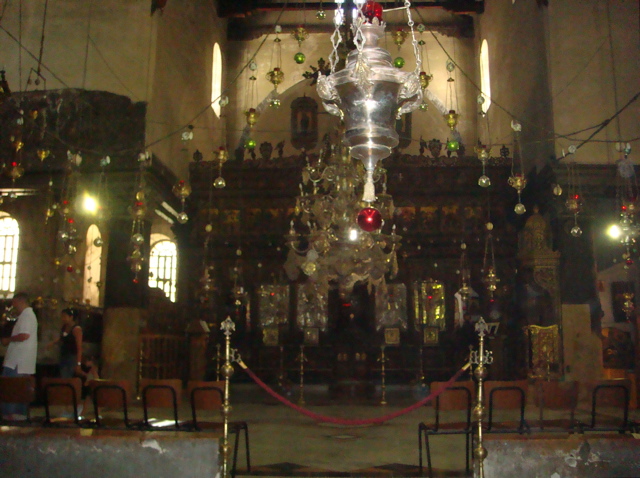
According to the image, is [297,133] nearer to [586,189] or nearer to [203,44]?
[203,44]

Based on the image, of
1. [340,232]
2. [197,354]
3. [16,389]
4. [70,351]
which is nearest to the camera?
[16,389]

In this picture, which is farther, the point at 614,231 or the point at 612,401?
the point at 614,231

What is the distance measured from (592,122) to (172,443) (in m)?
9.97

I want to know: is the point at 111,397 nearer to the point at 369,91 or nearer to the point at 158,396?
the point at 158,396

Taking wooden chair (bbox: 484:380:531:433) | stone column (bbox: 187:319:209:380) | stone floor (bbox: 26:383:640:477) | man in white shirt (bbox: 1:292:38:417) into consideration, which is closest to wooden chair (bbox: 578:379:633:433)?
wooden chair (bbox: 484:380:531:433)

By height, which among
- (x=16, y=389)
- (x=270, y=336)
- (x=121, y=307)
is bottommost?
(x=16, y=389)

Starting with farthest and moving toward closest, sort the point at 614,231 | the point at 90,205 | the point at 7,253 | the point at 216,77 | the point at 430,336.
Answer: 1. the point at 216,77
2. the point at 430,336
3. the point at 7,253
4. the point at 614,231
5. the point at 90,205

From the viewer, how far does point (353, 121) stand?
364 cm

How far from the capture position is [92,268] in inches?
610

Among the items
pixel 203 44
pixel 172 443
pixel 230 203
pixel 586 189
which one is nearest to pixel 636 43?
pixel 586 189

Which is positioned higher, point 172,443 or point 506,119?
point 506,119

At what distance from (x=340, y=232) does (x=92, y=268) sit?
7.83m

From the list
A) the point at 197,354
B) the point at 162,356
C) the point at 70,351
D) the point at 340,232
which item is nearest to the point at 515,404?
the point at 340,232

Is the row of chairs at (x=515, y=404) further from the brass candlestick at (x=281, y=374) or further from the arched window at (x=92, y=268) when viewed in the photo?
the arched window at (x=92, y=268)
